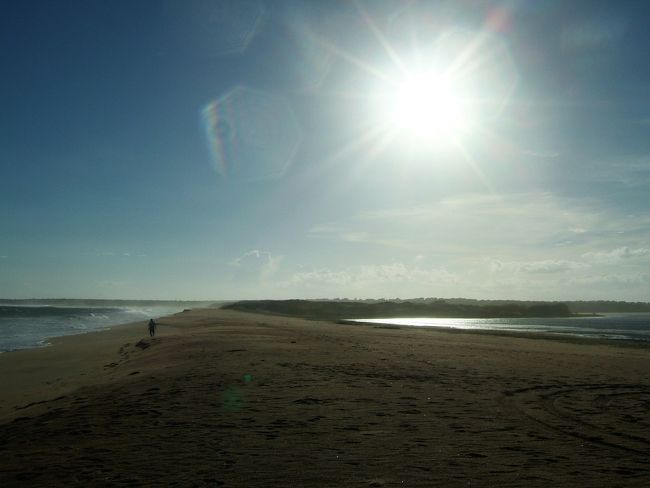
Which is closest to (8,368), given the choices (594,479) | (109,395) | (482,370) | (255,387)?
(109,395)

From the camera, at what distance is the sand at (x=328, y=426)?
7.14 meters

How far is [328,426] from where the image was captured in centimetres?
966

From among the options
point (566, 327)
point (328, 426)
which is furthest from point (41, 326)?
point (566, 327)

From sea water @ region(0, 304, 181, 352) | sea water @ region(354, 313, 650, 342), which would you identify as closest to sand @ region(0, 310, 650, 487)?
sea water @ region(0, 304, 181, 352)

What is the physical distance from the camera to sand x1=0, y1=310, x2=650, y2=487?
714cm

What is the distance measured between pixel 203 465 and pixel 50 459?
2701 mm

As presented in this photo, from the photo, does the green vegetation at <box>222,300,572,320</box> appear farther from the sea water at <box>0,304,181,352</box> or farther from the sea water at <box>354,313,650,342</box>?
the sea water at <box>0,304,181,352</box>

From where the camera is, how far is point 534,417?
35.3ft

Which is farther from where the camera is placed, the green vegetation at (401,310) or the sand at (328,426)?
the green vegetation at (401,310)

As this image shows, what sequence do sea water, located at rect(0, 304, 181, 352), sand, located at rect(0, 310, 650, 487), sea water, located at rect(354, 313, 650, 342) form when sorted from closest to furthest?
sand, located at rect(0, 310, 650, 487), sea water, located at rect(0, 304, 181, 352), sea water, located at rect(354, 313, 650, 342)

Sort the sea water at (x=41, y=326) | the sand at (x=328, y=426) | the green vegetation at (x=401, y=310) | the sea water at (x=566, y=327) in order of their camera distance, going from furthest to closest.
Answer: the green vegetation at (x=401, y=310) < the sea water at (x=566, y=327) < the sea water at (x=41, y=326) < the sand at (x=328, y=426)

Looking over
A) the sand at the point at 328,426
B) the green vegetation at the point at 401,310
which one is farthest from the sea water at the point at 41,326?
the green vegetation at the point at 401,310

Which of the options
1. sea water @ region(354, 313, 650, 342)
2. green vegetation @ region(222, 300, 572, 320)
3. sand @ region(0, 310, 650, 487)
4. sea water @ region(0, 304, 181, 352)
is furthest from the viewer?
green vegetation @ region(222, 300, 572, 320)

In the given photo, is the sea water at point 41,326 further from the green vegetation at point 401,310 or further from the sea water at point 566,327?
the sea water at point 566,327
